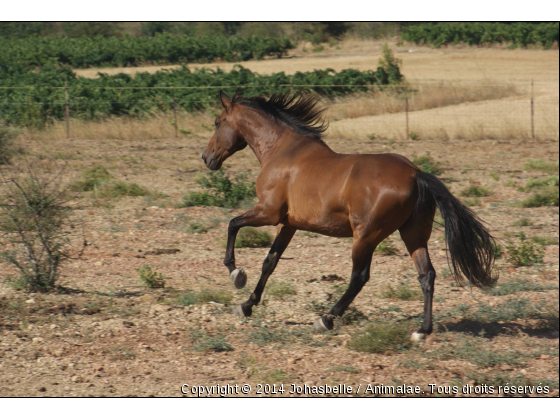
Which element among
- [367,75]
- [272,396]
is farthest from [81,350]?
[367,75]

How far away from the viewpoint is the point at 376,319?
6703 millimetres

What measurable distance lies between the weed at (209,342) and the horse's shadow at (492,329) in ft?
6.37

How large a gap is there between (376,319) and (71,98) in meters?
17.3

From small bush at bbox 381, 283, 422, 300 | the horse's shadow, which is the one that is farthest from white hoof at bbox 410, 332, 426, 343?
small bush at bbox 381, 283, 422, 300

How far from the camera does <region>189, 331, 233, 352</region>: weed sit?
5.88m

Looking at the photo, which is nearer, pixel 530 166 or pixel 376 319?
pixel 376 319

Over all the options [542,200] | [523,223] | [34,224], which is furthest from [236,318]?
[542,200]

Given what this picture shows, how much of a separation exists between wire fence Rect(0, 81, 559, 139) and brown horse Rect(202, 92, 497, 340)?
12.6 m

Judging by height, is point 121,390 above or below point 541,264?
above

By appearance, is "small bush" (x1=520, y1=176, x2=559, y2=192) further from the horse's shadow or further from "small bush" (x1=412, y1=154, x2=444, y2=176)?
the horse's shadow

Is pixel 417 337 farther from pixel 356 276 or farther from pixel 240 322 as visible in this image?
pixel 240 322

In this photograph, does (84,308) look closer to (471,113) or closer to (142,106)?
(142,106)

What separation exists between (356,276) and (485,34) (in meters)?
46.5

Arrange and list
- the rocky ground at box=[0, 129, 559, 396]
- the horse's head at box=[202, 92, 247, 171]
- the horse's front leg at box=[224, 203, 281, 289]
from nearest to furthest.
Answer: the rocky ground at box=[0, 129, 559, 396] → the horse's front leg at box=[224, 203, 281, 289] → the horse's head at box=[202, 92, 247, 171]
